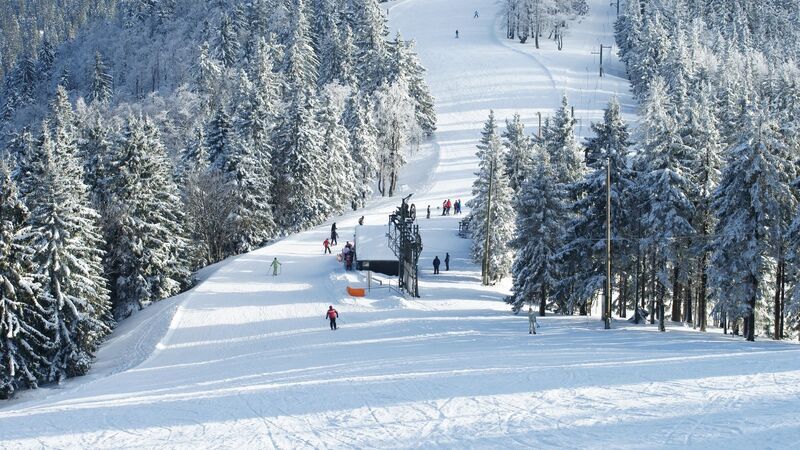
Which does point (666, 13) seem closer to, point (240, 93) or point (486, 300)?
point (240, 93)

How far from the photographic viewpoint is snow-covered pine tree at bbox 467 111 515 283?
51.1 metres

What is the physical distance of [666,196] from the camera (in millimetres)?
34188

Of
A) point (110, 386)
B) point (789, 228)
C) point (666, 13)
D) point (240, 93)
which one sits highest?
point (666, 13)

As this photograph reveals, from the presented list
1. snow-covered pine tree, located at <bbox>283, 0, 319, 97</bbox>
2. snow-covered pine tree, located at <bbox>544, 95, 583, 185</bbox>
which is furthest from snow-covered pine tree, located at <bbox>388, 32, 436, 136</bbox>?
snow-covered pine tree, located at <bbox>544, 95, 583, 185</bbox>

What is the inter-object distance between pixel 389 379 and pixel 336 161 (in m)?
47.2

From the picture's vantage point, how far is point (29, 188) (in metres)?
44.8

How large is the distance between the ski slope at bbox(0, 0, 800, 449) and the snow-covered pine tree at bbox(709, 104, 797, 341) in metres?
2.41

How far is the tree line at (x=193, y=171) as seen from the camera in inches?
1371

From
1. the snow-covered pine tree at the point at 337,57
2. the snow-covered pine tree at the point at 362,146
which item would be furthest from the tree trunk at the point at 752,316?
the snow-covered pine tree at the point at 337,57

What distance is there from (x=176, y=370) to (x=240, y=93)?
6368 centimetres

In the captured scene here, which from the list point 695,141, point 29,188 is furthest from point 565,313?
point 29,188

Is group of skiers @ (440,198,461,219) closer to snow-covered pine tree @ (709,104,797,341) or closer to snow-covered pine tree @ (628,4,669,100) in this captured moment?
snow-covered pine tree @ (709,104,797,341)

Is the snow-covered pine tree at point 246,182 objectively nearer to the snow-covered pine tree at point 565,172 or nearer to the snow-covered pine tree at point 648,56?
the snow-covered pine tree at point 565,172

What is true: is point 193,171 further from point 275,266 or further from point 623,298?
point 623,298
